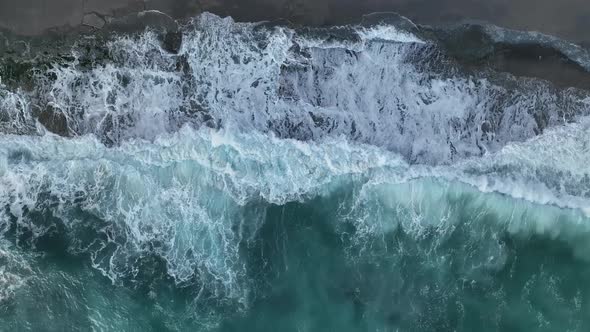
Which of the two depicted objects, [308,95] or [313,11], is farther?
[308,95]

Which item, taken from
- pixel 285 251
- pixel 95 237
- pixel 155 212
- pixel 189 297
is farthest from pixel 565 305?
pixel 95 237

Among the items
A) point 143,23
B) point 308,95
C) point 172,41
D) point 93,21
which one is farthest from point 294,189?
point 93,21

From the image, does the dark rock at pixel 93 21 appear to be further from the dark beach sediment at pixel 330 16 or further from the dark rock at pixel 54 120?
the dark rock at pixel 54 120

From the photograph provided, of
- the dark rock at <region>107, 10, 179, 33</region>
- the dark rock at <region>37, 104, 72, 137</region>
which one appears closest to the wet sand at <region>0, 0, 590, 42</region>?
the dark rock at <region>107, 10, 179, 33</region>

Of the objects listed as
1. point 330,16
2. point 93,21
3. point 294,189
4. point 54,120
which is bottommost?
point 294,189

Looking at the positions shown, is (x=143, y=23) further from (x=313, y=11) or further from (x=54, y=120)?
(x=313, y=11)
